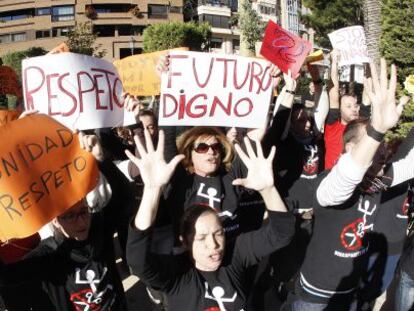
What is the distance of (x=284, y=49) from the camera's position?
3512 millimetres

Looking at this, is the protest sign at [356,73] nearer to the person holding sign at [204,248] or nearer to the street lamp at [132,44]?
the person holding sign at [204,248]

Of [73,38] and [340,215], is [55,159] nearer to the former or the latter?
[340,215]

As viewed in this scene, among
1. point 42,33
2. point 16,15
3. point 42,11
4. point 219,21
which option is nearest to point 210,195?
point 42,33

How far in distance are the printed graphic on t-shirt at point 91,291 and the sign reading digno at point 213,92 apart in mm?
1149

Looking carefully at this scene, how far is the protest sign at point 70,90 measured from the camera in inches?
114

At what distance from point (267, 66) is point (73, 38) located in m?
27.0

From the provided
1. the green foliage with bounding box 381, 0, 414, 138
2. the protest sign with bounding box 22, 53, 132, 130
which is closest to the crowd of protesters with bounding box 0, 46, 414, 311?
the protest sign with bounding box 22, 53, 132, 130

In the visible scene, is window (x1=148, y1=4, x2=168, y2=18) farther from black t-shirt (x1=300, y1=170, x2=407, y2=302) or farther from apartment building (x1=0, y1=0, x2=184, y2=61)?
black t-shirt (x1=300, y1=170, x2=407, y2=302)

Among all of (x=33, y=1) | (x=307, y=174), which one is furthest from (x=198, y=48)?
(x=307, y=174)

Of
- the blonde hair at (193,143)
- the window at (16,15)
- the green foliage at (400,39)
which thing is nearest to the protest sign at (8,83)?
the blonde hair at (193,143)

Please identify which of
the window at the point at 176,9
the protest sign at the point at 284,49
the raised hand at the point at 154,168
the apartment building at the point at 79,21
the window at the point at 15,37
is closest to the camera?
the raised hand at the point at 154,168

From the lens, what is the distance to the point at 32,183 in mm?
2084

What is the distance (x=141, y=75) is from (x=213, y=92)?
201 cm

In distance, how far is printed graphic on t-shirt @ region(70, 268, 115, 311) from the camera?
90.0 inches
